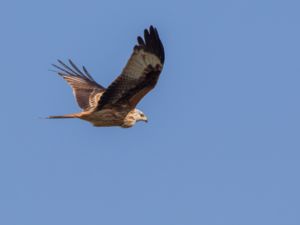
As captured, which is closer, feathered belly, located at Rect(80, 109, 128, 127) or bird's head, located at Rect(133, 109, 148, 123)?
feathered belly, located at Rect(80, 109, 128, 127)

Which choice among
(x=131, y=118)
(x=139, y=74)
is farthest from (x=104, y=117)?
(x=139, y=74)

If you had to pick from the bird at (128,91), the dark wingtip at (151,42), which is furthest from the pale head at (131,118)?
the dark wingtip at (151,42)

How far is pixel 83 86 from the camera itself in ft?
59.5

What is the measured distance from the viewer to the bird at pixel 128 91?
1394 centimetres

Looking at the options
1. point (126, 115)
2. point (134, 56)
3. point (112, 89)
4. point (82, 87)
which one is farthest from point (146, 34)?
point (82, 87)

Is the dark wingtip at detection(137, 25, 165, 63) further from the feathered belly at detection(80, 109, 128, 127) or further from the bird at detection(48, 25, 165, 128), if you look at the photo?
the feathered belly at detection(80, 109, 128, 127)

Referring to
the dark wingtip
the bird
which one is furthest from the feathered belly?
the dark wingtip

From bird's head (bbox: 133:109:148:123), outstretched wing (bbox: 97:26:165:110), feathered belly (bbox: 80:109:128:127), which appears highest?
outstretched wing (bbox: 97:26:165:110)

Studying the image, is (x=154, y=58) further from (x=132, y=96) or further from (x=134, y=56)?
(x=132, y=96)

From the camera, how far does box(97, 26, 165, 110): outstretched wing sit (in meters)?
13.8

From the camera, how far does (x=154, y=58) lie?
556 inches

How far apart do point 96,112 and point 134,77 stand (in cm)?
150

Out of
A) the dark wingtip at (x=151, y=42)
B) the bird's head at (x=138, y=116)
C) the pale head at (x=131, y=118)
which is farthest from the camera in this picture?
the bird's head at (x=138, y=116)

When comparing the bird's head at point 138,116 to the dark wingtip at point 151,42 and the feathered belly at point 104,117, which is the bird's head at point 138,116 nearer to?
the feathered belly at point 104,117
